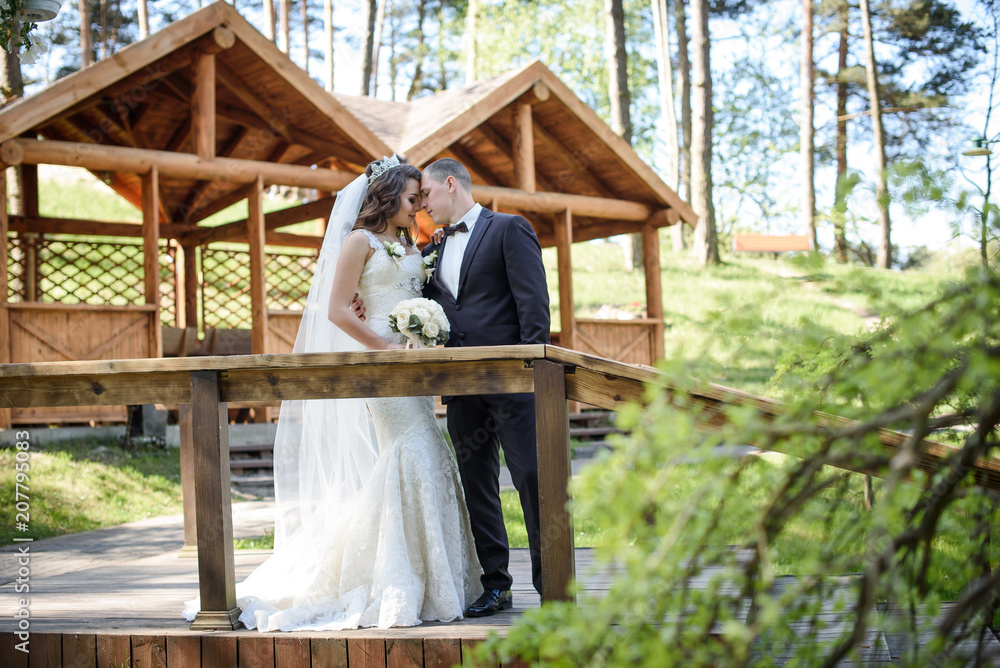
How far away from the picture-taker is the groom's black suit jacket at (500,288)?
3.17 m

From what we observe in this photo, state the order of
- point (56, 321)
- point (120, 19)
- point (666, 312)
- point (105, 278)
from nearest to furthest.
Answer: point (56, 321) → point (666, 312) → point (105, 278) → point (120, 19)

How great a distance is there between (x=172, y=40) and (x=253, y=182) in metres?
1.55

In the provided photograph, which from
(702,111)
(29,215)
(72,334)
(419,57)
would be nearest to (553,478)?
(72,334)

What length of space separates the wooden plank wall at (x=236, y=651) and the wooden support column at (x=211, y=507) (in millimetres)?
85

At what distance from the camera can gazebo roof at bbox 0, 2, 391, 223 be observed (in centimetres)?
750

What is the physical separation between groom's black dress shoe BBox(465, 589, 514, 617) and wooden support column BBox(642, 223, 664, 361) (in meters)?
8.14

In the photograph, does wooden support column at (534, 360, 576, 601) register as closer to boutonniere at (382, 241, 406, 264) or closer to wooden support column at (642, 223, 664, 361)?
boutonniere at (382, 241, 406, 264)

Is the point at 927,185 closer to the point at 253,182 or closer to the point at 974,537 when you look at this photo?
the point at 974,537

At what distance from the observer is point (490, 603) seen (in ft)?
9.84

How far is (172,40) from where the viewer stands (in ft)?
25.5

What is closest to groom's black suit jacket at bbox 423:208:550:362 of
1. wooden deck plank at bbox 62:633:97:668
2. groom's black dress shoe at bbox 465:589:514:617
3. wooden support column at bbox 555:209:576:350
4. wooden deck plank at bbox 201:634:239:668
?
groom's black dress shoe at bbox 465:589:514:617

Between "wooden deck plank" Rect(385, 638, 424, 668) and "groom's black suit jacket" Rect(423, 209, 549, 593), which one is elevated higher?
"groom's black suit jacket" Rect(423, 209, 549, 593)

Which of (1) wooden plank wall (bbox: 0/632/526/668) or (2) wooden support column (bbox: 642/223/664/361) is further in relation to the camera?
(2) wooden support column (bbox: 642/223/664/361)

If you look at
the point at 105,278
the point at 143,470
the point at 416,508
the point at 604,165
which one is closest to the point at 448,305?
the point at 416,508
